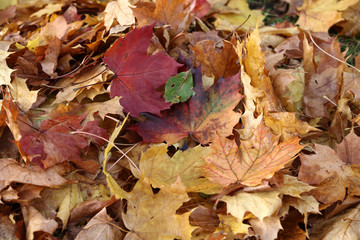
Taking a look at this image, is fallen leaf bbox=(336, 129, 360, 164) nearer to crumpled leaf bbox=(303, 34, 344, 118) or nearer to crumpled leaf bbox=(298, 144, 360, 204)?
crumpled leaf bbox=(298, 144, 360, 204)

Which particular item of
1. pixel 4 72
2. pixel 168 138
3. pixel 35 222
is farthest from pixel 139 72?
pixel 35 222

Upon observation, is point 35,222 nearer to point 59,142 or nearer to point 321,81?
point 59,142

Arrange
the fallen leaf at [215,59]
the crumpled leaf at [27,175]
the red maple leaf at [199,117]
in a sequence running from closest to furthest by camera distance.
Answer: the crumpled leaf at [27,175], the red maple leaf at [199,117], the fallen leaf at [215,59]

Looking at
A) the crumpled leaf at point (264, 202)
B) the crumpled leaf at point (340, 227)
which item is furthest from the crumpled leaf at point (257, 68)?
the crumpled leaf at point (340, 227)

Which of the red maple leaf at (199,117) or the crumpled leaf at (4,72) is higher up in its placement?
the crumpled leaf at (4,72)

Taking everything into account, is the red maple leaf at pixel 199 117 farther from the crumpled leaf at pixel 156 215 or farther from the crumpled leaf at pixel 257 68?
the crumpled leaf at pixel 156 215

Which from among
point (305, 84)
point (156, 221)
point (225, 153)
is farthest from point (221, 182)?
point (305, 84)

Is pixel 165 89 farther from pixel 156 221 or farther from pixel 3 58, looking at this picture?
pixel 3 58
